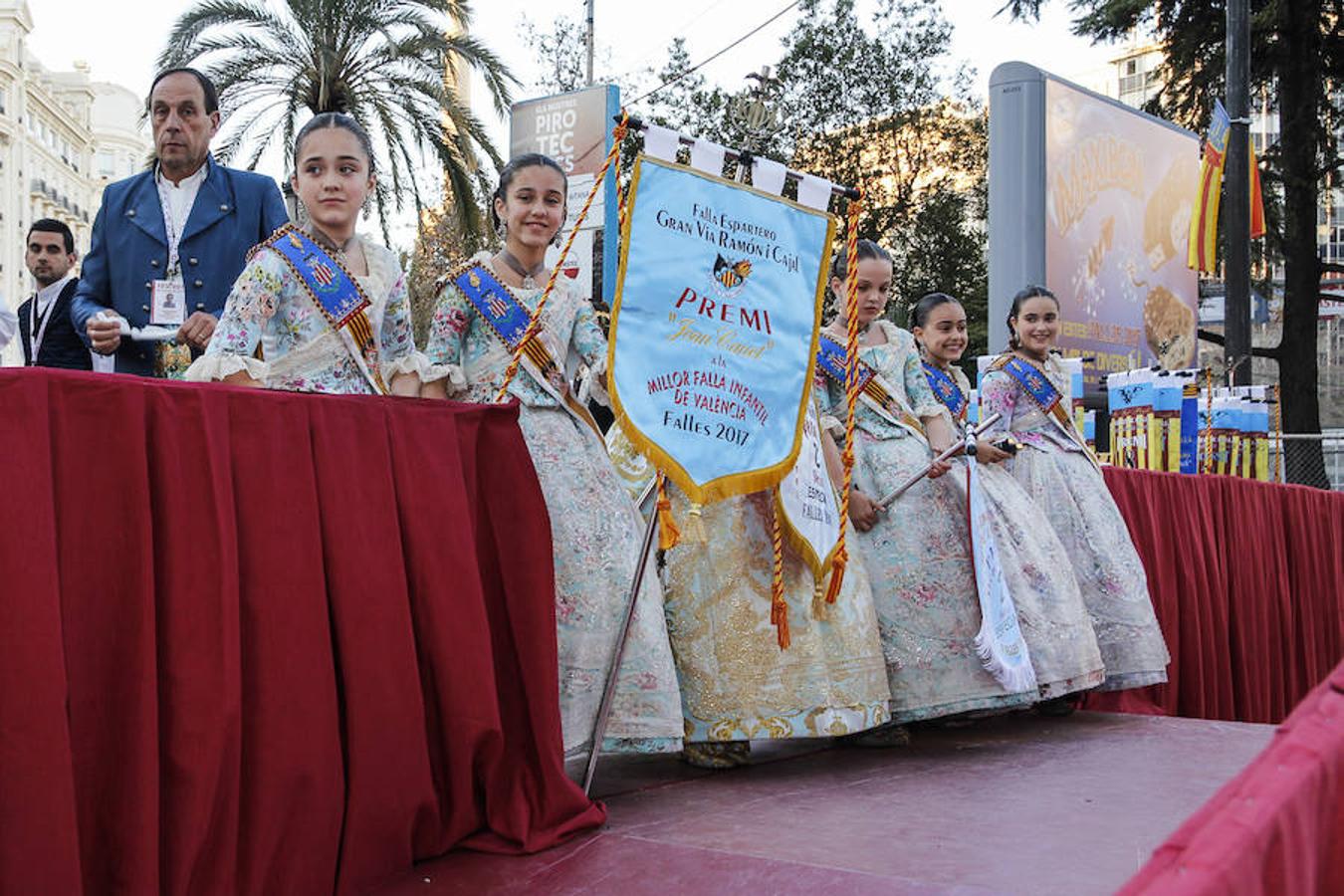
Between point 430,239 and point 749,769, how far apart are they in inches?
896

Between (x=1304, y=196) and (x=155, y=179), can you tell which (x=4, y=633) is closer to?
(x=155, y=179)

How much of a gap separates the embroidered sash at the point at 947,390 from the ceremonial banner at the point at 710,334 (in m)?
1.40

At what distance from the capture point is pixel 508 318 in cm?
334

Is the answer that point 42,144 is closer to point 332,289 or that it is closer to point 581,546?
point 332,289

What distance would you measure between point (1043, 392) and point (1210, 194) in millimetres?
7244

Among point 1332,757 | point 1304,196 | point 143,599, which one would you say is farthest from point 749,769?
point 1304,196

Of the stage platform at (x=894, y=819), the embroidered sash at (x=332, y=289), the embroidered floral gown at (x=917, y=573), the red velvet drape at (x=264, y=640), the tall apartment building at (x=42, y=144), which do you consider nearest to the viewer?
the red velvet drape at (x=264, y=640)

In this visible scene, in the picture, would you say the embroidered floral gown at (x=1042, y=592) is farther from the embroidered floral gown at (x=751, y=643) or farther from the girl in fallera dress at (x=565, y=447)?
the girl in fallera dress at (x=565, y=447)

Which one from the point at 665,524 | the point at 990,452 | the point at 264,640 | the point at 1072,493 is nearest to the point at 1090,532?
the point at 1072,493

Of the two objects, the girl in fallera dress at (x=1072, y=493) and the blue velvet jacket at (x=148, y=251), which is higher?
the blue velvet jacket at (x=148, y=251)

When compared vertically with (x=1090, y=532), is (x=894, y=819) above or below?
below

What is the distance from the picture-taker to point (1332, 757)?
0.92m

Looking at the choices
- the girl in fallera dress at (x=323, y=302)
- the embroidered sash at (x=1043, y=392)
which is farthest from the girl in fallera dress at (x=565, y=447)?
the embroidered sash at (x=1043, y=392)

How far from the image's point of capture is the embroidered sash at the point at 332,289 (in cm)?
299
